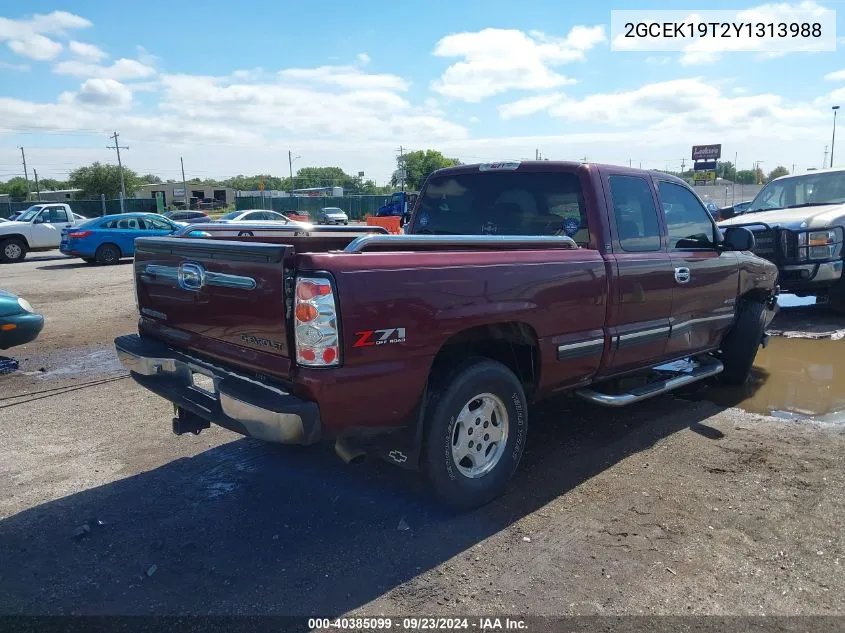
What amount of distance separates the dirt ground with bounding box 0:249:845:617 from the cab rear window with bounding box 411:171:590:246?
1.63 meters

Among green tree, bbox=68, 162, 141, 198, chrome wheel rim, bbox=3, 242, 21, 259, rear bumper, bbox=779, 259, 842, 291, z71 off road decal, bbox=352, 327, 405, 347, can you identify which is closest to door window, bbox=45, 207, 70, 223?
chrome wheel rim, bbox=3, 242, 21, 259

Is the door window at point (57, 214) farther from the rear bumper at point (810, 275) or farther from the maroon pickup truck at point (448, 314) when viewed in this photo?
the rear bumper at point (810, 275)

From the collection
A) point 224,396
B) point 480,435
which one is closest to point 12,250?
point 224,396

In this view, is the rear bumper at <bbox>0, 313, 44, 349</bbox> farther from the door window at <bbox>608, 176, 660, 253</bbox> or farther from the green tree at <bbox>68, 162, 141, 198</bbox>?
the green tree at <bbox>68, 162, 141, 198</bbox>

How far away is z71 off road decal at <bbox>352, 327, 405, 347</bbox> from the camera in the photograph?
3.11 m

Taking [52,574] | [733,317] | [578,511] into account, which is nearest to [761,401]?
[733,317]

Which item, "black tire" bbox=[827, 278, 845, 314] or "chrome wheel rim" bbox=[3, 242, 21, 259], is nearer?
"black tire" bbox=[827, 278, 845, 314]

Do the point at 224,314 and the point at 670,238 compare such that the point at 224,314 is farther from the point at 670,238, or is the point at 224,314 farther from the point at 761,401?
the point at 761,401

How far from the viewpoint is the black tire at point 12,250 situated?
21.6m

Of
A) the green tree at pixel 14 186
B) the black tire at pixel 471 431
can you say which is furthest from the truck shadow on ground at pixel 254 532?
the green tree at pixel 14 186

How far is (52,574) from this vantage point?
324 centimetres

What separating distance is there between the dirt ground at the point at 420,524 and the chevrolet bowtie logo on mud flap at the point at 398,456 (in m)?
0.40

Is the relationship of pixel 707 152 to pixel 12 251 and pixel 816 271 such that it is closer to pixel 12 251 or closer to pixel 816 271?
pixel 12 251

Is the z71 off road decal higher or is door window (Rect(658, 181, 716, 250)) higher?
door window (Rect(658, 181, 716, 250))
